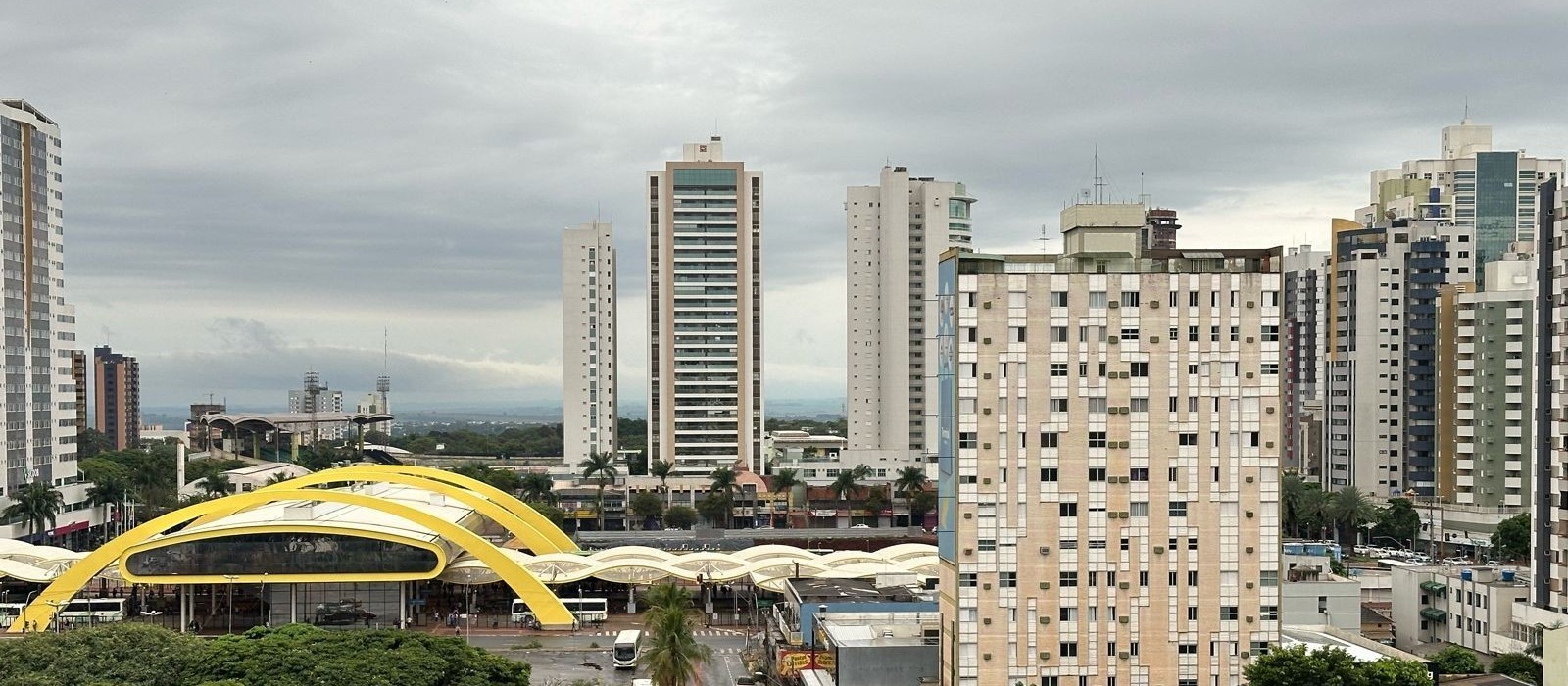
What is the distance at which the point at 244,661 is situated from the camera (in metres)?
41.9

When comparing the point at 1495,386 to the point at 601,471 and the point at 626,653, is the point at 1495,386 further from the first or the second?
the point at 626,653

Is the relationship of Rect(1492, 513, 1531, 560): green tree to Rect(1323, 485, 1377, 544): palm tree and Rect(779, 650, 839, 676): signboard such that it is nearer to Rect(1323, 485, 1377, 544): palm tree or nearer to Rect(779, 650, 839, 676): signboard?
Rect(1323, 485, 1377, 544): palm tree

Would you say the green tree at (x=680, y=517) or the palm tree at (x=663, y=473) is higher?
the palm tree at (x=663, y=473)

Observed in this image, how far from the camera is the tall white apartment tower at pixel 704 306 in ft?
394

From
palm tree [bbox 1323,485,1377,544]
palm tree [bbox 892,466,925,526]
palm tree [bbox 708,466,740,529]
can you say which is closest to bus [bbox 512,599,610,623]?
palm tree [bbox 708,466,740,529]

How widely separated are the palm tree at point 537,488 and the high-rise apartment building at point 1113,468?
64962mm

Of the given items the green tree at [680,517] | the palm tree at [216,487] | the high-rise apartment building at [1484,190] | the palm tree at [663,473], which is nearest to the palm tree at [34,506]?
the palm tree at [216,487]

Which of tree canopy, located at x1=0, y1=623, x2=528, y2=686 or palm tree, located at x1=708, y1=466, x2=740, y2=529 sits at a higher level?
tree canopy, located at x1=0, y1=623, x2=528, y2=686

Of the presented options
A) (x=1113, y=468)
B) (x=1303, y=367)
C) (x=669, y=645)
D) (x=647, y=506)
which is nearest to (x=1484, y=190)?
(x=1303, y=367)

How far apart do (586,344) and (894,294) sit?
25926mm

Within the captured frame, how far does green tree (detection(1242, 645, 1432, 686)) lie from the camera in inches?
1479

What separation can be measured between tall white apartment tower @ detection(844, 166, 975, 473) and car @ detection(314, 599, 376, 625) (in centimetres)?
6725

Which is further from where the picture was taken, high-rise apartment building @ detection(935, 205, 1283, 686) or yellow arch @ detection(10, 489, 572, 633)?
yellow arch @ detection(10, 489, 572, 633)

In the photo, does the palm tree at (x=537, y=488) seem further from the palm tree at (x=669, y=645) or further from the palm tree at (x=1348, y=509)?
the palm tree at (x=669, y=645)
